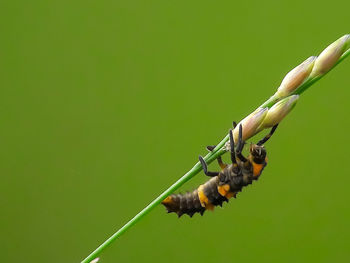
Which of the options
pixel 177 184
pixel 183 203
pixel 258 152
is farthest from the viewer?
pixel 183 203

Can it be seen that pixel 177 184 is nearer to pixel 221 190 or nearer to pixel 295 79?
pixel 295 79

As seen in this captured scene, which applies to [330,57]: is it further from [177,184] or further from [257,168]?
[257,168]

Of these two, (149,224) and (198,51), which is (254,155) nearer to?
(198,51)

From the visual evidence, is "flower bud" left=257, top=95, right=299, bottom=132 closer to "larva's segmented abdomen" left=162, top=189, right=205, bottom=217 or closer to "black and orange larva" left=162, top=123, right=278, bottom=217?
"black and orange larva" left=162, top=123, right=278, bottom=217

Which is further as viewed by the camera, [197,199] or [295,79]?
[197,199]

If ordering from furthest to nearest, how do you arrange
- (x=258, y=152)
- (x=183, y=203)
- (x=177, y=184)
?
(x=183, y=203)
(x=258, y=152)
(x=177, y=184)

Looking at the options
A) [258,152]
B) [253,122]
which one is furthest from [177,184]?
[258,152]

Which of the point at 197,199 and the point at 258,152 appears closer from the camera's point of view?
the point at 258,152
